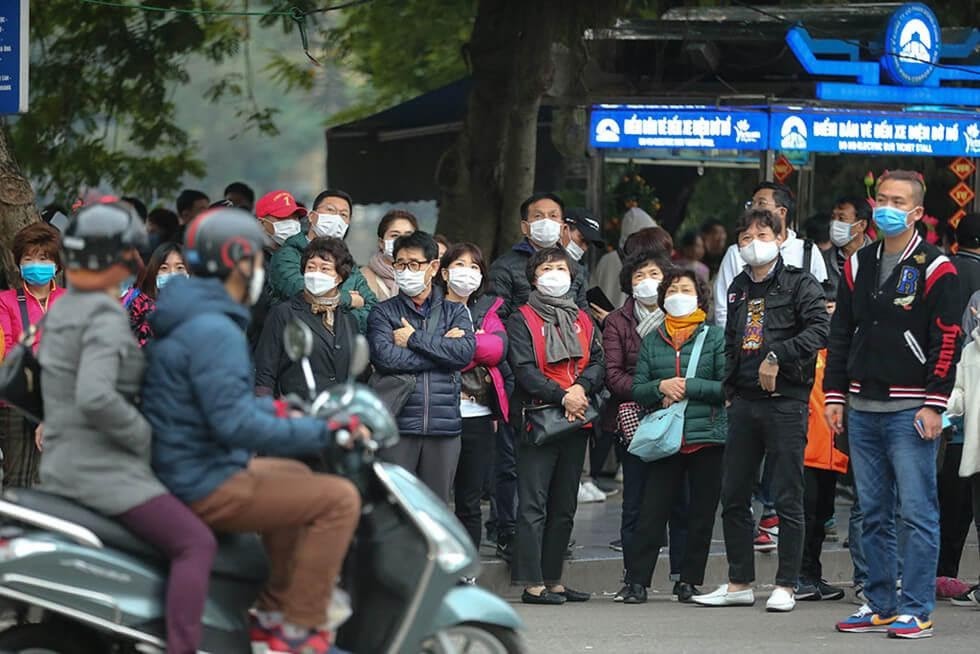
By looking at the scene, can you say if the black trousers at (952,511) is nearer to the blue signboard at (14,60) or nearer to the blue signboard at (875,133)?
the blue signboard at (875,133)

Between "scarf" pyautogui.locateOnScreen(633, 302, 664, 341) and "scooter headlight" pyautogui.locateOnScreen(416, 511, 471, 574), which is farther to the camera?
"scarf" pyautogui.locateOnScreen(633, 302, 664, 341)

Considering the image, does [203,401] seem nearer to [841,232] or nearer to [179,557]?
[179,557]

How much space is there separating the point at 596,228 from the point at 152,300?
3427mm

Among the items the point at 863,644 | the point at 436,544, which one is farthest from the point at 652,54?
the point at 436,544

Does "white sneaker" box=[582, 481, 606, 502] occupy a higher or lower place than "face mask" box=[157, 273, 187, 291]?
lower

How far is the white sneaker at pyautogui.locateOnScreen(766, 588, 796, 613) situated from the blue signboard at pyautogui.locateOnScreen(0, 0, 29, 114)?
5.24 m

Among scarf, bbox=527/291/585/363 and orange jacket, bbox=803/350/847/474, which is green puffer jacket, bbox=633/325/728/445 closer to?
scarf, bbox=527/291/585/363

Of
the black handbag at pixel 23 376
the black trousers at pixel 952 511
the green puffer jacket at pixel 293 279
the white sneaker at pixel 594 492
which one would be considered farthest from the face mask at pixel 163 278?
the white sneaker at pixel 594 492

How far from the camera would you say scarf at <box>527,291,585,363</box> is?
1004 cm

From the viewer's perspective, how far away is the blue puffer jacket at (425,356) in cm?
953

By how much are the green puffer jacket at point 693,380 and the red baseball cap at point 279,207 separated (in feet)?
7.39

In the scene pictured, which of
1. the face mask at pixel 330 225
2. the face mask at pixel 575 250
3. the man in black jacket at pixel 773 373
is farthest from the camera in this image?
the face mask at pixel 575 250

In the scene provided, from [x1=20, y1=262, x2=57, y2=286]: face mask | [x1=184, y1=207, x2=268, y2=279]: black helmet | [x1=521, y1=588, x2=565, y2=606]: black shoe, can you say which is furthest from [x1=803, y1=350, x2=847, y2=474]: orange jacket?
[x1=184, y1=207, x2=268, y2=279]: black helmet

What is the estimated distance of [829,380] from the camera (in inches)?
363
